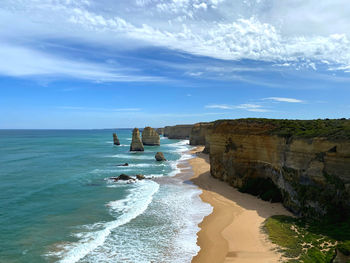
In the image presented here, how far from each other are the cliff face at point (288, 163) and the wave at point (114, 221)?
907cm

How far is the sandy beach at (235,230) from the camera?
14.0 metres

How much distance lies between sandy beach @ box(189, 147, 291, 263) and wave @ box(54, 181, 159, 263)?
5.57m

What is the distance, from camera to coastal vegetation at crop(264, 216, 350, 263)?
1292 cm

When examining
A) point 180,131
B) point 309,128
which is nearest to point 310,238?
point 309,128

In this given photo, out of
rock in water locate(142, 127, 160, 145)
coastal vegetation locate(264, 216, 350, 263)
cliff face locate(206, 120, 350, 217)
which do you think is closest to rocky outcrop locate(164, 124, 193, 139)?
rock in water locate(142, 127, 160, 145)

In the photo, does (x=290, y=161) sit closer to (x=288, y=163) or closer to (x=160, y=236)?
(x=288, y=163)

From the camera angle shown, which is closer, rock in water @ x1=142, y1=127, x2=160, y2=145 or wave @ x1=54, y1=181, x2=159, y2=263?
wave @ x1=54, y1=181, x2=159, y2=263

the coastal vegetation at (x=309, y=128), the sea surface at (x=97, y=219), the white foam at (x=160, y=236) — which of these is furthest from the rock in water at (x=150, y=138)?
the white foam at (x=160, y=236)

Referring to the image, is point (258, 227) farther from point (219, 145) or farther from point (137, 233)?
point (219, 145)

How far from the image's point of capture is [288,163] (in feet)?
69.0

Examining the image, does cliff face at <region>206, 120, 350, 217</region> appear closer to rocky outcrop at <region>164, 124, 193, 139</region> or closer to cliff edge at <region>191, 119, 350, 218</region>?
cliff edge at <region>191, 119, 350, 218</region>

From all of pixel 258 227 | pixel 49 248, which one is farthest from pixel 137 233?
pixel 258 227

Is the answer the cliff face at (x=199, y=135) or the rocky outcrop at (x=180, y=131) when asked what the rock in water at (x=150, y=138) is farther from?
the rocky outcrop at (x=180, y=131)

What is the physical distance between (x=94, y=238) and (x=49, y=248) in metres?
2.55
